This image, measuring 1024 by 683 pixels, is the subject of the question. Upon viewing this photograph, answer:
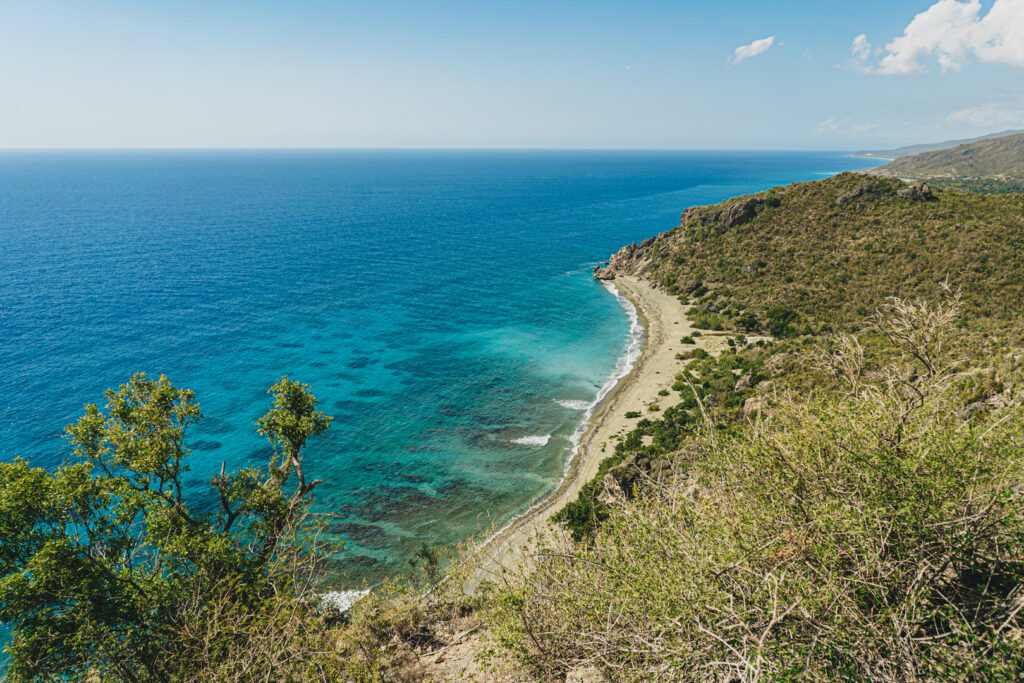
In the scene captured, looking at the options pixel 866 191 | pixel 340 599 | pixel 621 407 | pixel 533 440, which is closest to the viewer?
pixel 340 599

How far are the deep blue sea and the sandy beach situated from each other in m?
1.79

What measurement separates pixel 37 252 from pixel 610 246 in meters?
130

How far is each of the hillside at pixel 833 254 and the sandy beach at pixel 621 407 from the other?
5654 mm

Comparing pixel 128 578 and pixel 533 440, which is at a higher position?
pixel 128 578

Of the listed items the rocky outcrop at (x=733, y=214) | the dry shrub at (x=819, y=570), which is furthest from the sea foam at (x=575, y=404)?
the rocky outcrop at (x=733, y=214)

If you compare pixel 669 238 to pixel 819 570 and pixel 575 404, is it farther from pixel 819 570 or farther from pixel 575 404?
pixel 819 570

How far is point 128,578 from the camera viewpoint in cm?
1652

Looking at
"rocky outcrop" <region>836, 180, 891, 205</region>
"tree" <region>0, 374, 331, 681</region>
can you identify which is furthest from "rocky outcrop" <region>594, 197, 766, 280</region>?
"tree" <region>0, 374, 331, 681</region>

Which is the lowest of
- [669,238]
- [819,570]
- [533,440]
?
[533,440]

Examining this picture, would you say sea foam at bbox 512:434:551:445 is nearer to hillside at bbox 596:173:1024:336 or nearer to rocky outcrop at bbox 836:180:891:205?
hillside at bbox 596:173:1024:336

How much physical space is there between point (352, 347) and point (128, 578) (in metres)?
49.2

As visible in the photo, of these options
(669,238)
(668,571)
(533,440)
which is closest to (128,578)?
(668,571)

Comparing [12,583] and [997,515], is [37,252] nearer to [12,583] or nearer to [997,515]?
[12,583]

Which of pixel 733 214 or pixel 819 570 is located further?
pixel 733 214
